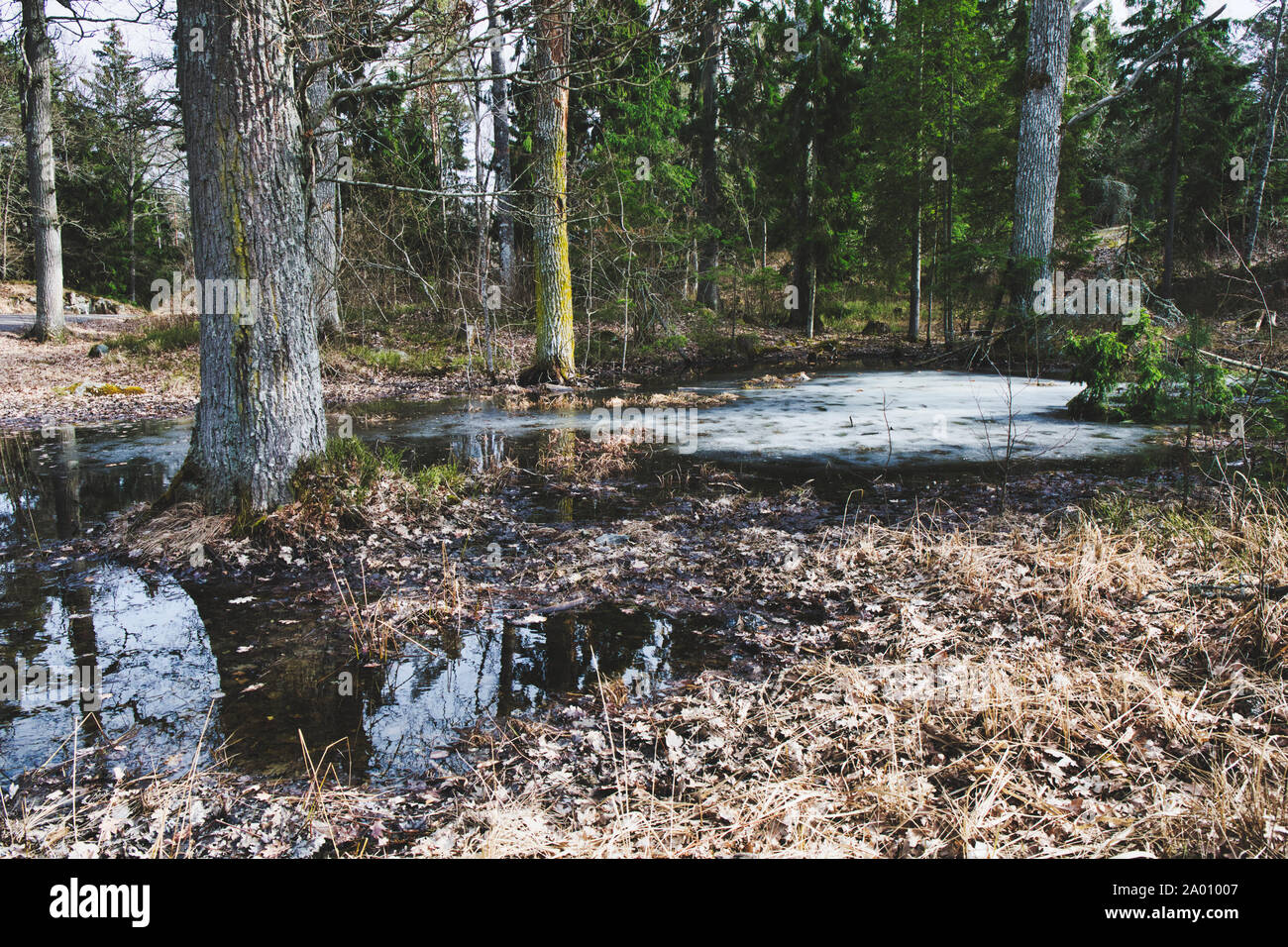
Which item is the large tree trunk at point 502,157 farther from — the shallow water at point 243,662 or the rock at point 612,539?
the rock at point 612,539

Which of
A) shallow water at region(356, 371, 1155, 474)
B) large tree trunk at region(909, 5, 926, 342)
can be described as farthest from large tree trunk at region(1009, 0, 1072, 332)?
large tree trunk at region(909, 5, 926, 342)

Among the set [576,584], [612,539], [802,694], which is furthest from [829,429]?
[802,694]

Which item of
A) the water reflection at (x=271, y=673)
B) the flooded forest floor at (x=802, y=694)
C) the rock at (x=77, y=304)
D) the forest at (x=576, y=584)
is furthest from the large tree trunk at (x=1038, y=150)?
the rock at (x=77, y=304)

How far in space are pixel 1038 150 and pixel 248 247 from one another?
17633 mm

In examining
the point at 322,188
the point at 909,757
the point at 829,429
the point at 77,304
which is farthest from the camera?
the point at 77,304

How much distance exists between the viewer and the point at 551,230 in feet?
46.4

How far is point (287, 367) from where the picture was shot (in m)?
6.05

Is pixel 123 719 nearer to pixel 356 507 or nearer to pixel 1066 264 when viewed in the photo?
pixel 356 507

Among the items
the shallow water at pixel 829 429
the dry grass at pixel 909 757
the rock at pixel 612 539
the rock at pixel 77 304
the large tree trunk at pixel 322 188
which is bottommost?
the dry grass at pixel 909 757

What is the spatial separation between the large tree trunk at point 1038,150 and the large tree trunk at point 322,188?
14.3 m

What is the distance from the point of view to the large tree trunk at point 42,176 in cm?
1775

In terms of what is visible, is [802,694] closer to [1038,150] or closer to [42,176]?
[1038,150]

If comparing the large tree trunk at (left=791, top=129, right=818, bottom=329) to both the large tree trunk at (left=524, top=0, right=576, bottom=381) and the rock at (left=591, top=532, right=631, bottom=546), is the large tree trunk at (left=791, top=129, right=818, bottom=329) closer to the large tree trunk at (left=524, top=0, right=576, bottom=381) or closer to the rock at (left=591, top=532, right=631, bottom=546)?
the large tree trunk at (left=524, top=0, right=576, bottom=381)
